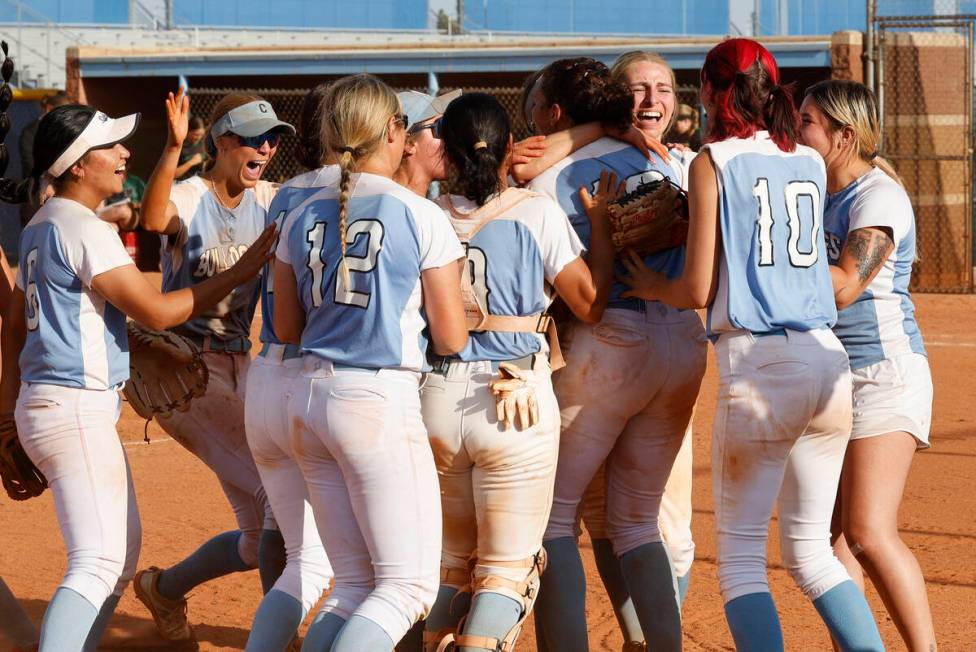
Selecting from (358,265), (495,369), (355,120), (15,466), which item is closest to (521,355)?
(495,369)

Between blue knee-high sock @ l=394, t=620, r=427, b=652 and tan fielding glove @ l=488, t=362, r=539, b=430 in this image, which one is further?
blue knee-high sock @ l=394, t=620, r=427, b=652

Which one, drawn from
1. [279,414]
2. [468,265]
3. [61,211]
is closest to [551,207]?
[468,265]

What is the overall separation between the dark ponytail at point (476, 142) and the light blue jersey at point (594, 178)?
0.31 meters

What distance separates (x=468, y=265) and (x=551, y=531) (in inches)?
38.0

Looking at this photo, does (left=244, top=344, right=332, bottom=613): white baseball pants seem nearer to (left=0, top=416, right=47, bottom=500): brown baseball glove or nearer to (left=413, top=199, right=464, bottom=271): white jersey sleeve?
(left=413, top=199, right=464, bottom=271): white jersey sleeve

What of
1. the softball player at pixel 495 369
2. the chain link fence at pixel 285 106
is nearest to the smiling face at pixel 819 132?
the softball player at pixel 495 369

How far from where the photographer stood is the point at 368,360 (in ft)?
11.1

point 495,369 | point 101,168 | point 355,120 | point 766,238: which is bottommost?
point 495,369

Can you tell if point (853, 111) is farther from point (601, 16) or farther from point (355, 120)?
point (601, 16)

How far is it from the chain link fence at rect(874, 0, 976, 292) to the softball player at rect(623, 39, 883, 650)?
1253 cm

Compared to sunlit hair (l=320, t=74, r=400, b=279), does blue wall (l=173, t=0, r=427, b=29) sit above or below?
above

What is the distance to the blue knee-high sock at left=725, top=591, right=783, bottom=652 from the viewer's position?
3582 millimetres

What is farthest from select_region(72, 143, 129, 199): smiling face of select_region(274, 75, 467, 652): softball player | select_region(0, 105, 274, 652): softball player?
select_region(274, 75, 467, 652): softball player

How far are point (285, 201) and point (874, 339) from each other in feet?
6.47
